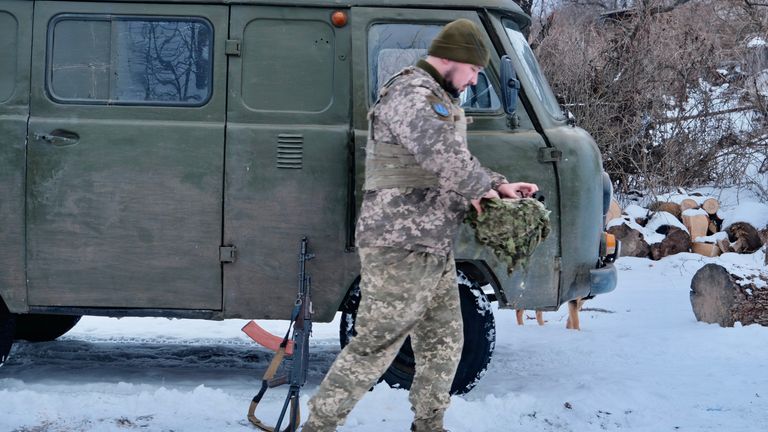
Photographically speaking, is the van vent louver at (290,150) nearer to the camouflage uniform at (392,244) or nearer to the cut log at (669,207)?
the camouflage uniform at (392,244)

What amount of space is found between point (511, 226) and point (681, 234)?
7.21 m

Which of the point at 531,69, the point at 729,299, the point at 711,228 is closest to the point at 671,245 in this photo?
the point at 711,228

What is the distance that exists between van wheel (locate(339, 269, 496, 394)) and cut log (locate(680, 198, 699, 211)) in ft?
22.2

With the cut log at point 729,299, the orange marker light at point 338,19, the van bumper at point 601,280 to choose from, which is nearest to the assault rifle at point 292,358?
the orange marker light at point 338,19

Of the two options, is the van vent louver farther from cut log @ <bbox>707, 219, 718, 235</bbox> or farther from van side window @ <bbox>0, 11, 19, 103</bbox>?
cut log @ <bbox>707, 219, 718, 235</bbox>

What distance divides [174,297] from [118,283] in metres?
0.32

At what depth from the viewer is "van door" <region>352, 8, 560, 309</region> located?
5.48m

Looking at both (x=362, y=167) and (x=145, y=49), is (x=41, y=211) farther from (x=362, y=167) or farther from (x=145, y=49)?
(x=362, y=167)

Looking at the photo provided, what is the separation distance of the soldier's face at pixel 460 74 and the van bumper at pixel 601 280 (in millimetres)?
1889

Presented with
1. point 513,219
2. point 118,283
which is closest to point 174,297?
point 118,283

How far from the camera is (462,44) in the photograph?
13.5ft

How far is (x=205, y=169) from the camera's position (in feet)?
17.9

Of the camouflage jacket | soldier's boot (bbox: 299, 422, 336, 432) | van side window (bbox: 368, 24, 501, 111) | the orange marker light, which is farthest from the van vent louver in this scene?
soldier's boot (bbox: 299, 422, 336, 432)

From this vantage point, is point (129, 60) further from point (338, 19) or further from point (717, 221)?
point (717, 221)
